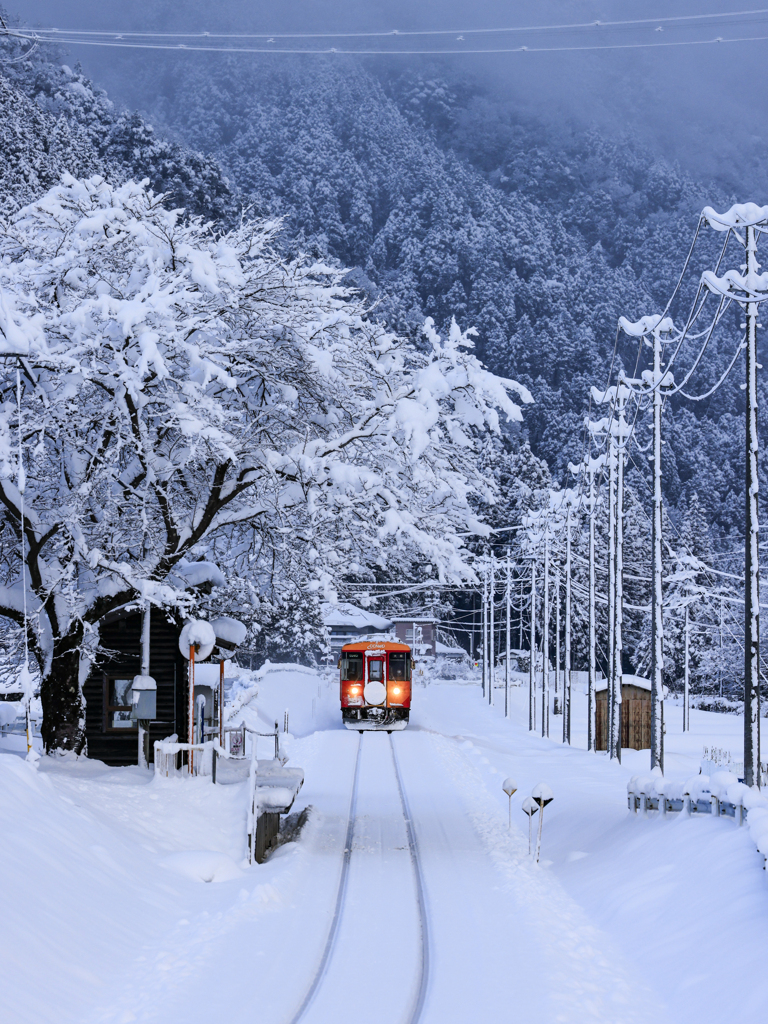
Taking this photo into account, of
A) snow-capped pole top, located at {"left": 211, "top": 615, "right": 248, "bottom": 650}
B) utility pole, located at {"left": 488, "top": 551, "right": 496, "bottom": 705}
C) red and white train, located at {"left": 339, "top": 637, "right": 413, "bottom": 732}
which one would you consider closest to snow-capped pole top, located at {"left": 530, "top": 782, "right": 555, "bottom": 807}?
snow-capped pole top, located at {"left": 211, "top": 615, "right": 248, "bottom": 650}

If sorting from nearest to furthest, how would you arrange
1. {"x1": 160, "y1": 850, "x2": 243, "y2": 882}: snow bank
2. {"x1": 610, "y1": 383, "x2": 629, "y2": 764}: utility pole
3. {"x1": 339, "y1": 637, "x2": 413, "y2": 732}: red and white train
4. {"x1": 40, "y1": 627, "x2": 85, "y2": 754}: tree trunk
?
1. {"x1": 160, "y1": 850, "x2": 243, "y2": 882}: snow bank
2. {"x1": 40, "y1": 627, "x2": 85, "y2": 754}: tree trunk
3. {"x1": 610, "y1": 383, "x2": 629, "y2": 764}: utility pole
4. {"x1": 339, "y1": 637, "x2": 413, "y2": 732}: red and white train

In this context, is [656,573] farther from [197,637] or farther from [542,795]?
[197,637]

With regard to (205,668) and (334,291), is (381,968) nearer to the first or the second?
(334,291)

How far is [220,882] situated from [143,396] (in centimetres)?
720

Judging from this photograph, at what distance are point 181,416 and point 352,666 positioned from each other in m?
24.4

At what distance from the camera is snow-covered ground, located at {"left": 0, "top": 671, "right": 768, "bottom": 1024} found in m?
9.07

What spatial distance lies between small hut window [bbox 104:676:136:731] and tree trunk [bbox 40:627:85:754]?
3332mm

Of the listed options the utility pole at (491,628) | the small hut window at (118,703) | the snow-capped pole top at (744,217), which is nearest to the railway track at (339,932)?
the small hut window at (118,703)

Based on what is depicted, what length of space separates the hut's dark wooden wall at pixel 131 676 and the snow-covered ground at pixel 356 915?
337 cm

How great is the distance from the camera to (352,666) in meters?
38.9

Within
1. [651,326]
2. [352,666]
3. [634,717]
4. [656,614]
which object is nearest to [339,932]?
[656,614]

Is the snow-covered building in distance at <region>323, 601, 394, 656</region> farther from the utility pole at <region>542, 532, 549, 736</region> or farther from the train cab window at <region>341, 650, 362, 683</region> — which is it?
the train cab window at <region>341, 650, 362, 683</region>

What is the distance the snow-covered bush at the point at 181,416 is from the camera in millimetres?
15820

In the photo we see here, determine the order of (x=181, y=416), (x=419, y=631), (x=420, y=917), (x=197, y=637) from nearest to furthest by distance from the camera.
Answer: (x=420, y=917) < (x=181, y=416) < (x=197, y=637) < (x=419, y=631)
